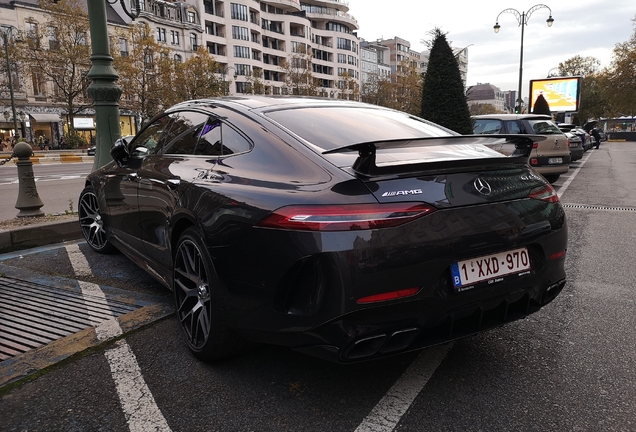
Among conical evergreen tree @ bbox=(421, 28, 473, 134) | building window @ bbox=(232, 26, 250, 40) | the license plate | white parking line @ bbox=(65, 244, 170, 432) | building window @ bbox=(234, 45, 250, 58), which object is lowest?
white parking line @ bbox=(65, 244, 170, 432)

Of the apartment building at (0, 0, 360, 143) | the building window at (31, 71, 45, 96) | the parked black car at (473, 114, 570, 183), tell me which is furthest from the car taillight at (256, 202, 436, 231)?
the building window at (31, 71, 45, 96)

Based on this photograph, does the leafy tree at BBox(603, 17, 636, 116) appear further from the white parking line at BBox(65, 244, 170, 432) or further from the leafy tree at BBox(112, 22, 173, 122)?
the white parking line at BBox(65, 244, 170, 432)

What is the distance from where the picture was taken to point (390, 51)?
118250 mm

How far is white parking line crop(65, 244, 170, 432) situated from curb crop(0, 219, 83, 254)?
8.85 ft

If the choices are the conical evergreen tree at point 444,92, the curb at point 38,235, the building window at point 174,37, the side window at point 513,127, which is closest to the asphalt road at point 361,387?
the curb at point 38,235

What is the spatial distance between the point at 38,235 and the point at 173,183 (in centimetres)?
348

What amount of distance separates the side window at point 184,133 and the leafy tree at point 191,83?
42922mm

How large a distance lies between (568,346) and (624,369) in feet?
1.07

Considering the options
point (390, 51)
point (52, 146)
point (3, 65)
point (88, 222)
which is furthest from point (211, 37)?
point (88, 222)

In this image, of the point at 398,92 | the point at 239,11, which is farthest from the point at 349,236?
the point at 239,11

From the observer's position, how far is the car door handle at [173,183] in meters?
3.11

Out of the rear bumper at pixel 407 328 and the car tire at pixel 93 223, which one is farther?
the car tire at pixel 93 223

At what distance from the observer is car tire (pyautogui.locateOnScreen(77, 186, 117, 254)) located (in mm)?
5148

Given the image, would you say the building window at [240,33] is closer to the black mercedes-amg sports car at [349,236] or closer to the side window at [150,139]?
the side window at [150,139]
